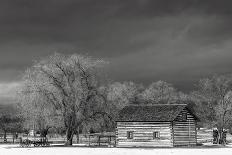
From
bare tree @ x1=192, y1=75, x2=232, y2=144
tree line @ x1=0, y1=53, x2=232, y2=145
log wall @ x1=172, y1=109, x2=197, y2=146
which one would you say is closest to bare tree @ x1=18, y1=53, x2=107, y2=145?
tree line @ x1=0, y1=53, x2=232, y2=145

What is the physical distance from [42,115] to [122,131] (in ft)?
33.4

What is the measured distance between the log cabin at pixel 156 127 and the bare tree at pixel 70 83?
406 cm

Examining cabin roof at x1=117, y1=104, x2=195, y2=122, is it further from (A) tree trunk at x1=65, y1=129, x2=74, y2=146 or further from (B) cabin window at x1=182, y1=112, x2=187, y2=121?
(A) tree trunk at x1=65, y1=129, x2=74, y2=146

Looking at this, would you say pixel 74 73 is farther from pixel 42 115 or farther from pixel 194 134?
pixel 194 134

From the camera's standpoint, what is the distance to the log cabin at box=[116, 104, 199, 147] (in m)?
53.7

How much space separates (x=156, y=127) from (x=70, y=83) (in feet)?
38.0

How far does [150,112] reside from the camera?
55.4m

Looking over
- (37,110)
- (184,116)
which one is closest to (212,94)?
(184,116)

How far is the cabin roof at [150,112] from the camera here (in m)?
53.8

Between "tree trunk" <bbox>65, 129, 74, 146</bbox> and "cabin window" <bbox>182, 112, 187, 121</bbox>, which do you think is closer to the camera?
"cabin window" <bbox>182, 112, 187, 121</bbox>

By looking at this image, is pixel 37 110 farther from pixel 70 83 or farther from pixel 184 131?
pixel 184 131

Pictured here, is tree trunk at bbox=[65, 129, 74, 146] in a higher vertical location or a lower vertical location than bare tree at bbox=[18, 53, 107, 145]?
lower

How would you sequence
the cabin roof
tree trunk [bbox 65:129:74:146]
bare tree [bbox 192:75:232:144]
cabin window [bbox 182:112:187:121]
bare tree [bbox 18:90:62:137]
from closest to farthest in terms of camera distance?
bare tree [bbox 18:90:62:137] → the cabin roof → cabin window [bbox 182:112:187:121] → tree trunk [bbox 65:129:74:146] → bare tree [bbox 192:75:232:144]

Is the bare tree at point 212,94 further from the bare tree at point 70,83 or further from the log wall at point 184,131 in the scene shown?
the bare tree at point 70,83
